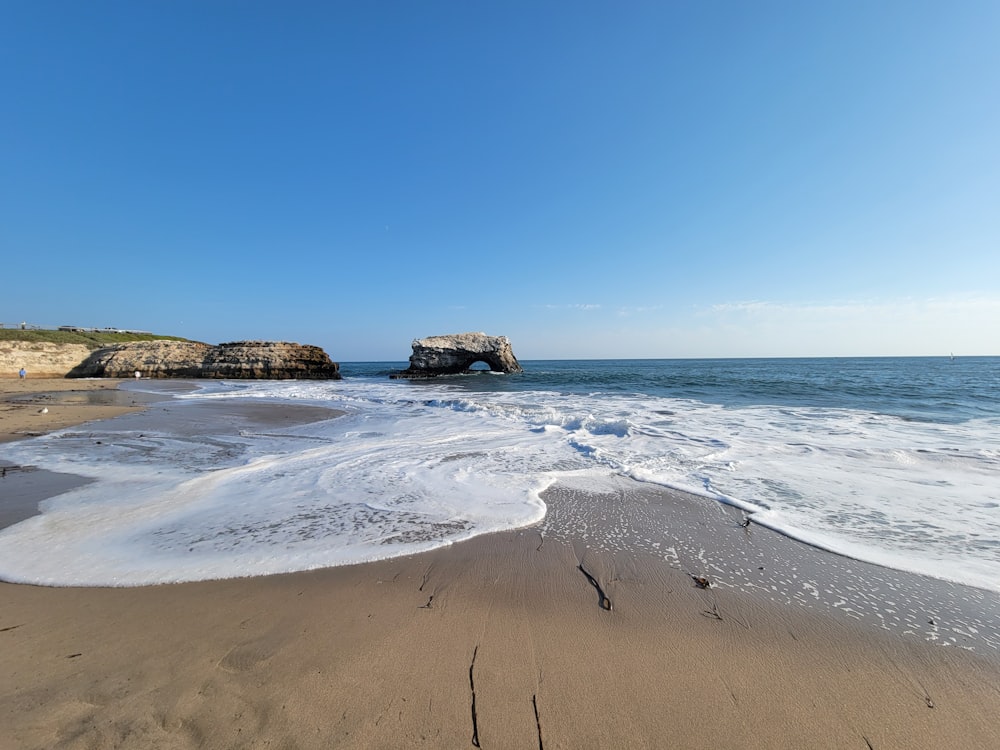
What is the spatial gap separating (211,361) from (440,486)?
39.6 m

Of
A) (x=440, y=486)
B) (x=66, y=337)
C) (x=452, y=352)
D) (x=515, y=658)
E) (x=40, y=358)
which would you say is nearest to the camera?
(x=515, y=658)

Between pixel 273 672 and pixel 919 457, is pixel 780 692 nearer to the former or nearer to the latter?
pixel 273 672

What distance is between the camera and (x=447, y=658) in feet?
6.84

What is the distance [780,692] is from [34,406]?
19.7 meters

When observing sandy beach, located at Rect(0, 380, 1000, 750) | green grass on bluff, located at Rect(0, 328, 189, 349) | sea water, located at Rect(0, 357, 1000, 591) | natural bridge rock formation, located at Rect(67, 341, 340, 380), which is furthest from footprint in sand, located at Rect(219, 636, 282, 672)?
green grass on bluff, located at Rect(0, 328, 189, 349)

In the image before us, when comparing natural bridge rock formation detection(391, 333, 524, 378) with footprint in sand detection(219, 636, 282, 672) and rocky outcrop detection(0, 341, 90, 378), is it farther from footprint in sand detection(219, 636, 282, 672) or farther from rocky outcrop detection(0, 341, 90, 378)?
footprint in sand detection(219, 636, 282, 672)

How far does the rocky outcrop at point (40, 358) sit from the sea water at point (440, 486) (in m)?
29.1

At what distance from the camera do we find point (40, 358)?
29297 mm

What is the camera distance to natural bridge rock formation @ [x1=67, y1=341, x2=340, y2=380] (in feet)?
108

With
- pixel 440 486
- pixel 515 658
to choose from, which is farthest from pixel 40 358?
pixel 515 658

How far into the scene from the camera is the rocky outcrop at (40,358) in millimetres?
26641

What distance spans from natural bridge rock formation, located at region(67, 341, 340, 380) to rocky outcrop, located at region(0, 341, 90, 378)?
0.99 m

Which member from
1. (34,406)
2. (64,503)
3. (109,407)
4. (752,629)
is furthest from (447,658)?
(34,406)

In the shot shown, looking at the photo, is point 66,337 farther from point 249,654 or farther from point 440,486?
point 249,654
